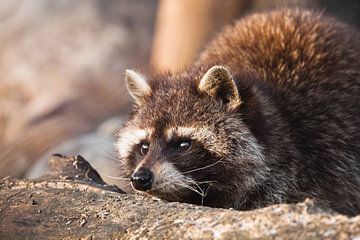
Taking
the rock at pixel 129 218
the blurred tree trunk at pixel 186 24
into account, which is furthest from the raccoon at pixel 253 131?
the blurred tree trunk at pixel 186 24

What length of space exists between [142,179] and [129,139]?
0.99 meters

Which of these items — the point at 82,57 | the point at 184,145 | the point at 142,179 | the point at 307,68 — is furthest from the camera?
the point at 82,57

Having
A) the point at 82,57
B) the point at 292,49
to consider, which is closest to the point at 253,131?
the point at 292,49

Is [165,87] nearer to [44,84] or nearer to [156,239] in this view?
[156,239]

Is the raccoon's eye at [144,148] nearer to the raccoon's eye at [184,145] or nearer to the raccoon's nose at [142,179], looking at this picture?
the raccoon's eye at [184,145]

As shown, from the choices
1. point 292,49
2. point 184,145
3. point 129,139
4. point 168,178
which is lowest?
point 168,178

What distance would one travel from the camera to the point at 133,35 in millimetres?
15586

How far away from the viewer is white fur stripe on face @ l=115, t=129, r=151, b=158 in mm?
6469

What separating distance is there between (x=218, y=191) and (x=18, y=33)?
430 inches

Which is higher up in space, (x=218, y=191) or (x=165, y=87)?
(x=165, y=87)

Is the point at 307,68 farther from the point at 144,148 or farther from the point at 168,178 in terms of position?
the point at 168,178

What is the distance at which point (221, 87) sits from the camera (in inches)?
253

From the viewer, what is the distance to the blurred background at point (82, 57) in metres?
12.2

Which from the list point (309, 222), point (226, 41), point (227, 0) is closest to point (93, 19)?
point (227, 0)
